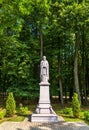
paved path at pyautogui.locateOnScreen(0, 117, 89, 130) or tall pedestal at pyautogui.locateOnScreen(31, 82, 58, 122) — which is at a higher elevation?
tall pedestal at pyautogui.locateOnScreen(31, 82, 58, 122)

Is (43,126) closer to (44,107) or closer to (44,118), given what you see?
(44,118)

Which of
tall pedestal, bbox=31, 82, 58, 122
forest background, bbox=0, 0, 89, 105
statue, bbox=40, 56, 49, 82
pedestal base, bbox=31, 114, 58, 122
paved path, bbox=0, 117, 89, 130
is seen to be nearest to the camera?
paved path, bbox=0, 117, 89, 130

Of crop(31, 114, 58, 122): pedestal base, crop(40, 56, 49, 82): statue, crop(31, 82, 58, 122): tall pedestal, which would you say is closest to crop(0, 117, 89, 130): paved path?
crop(31, 114, 58, 122): pedestal base

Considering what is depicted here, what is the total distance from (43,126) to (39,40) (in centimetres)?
1257

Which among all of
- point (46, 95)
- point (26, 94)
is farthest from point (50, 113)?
point (26, 94)

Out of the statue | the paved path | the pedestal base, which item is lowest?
the paved path

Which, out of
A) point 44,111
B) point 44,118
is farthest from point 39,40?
point 44,118

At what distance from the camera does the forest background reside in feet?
61.8

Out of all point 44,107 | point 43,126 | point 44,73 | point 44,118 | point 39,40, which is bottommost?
point 43,126

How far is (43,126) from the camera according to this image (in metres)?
12.5

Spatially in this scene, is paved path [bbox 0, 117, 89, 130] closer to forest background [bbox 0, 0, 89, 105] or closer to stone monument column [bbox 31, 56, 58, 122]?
stone monument column [bbox 31, 56, 58, 122]

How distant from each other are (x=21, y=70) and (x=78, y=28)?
6183 millimetres

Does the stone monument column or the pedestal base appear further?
the stone monument column

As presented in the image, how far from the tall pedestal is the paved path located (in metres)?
0.69
